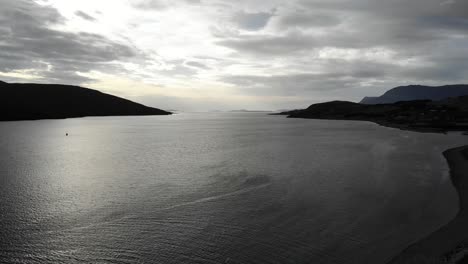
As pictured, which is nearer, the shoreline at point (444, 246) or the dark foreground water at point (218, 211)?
the shoreline at point (444, 246)

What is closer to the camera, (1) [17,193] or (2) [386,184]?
(1) [17,193]

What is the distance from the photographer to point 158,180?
3653 centimetres

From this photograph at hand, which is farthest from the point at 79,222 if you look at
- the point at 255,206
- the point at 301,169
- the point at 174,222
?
the point at 301,169

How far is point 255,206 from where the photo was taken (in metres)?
26.8

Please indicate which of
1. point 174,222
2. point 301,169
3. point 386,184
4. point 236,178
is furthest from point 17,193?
point 386,184

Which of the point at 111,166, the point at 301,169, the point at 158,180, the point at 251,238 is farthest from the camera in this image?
the point at 111,166

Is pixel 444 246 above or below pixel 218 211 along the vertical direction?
below

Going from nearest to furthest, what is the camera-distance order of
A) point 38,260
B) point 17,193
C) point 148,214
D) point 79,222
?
point 38,260 → point 79,222 → point 148,214 → point 17,193

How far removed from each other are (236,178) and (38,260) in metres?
23.6

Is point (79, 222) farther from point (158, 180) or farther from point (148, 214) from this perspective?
point (158, 180)

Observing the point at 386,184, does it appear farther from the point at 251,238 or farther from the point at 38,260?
the point at 38,260

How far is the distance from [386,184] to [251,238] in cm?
2199

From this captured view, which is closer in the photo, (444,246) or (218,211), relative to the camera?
(444,246)

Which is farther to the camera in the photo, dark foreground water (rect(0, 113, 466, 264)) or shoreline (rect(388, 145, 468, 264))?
dark foreground water (rect(0, 113, 466, 264))
